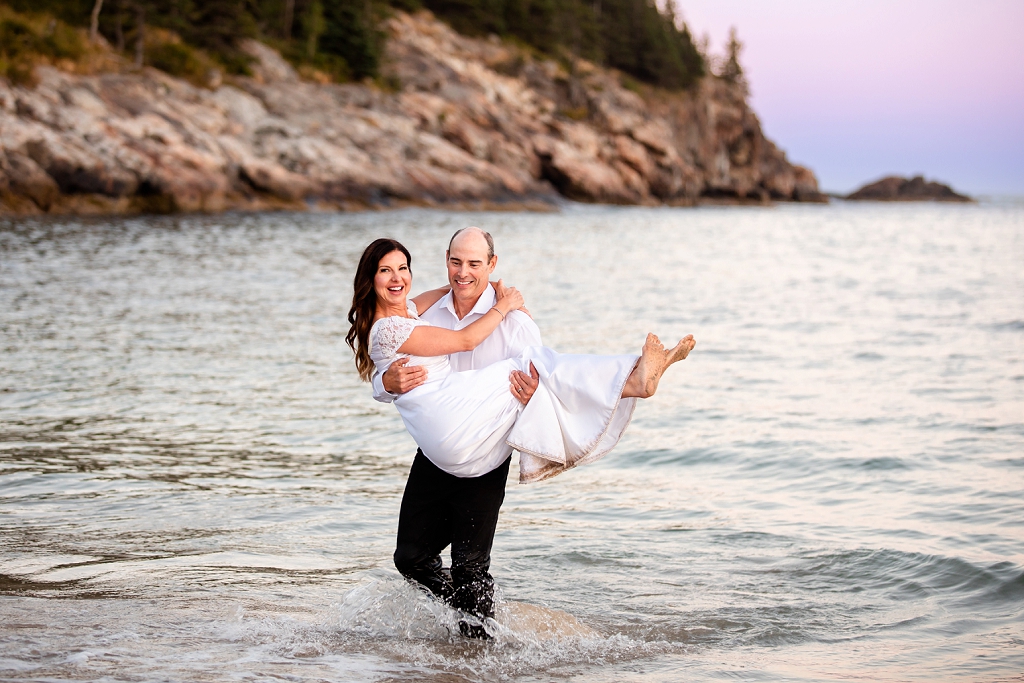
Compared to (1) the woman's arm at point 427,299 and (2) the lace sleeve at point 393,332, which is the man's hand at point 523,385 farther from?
(1) the woman's arm at point 427,299

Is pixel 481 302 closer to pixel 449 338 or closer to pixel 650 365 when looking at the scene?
pixel 449 338

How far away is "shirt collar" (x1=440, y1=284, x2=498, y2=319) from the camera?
183 inches

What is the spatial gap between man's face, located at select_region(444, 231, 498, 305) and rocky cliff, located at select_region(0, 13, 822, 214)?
104 feet

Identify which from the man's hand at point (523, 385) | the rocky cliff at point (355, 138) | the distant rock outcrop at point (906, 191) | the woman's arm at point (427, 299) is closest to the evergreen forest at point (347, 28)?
the rocky cliff at point (355, 138)

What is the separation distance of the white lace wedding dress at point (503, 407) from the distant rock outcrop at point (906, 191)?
493ft

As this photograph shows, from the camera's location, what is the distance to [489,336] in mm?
4703

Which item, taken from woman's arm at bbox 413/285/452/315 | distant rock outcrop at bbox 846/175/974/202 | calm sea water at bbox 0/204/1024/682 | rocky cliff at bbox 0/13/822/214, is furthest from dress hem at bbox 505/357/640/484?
distant rock outcrop at bbox 846/175/974/202

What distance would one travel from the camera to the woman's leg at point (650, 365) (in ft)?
14.2

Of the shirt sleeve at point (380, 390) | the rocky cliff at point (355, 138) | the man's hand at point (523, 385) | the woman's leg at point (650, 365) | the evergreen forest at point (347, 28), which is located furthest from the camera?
the evergreen forest at point (347, 28)

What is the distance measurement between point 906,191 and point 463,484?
152921 mm

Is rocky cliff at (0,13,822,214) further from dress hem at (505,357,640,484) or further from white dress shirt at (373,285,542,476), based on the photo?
dress hem at (505,357,640,484)

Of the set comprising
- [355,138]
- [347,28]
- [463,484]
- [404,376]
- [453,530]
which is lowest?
[453,530]

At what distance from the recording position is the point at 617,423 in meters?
4.56

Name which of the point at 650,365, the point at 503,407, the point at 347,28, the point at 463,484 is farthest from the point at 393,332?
the point at 347,28
